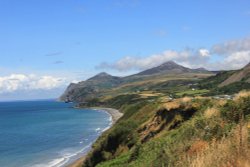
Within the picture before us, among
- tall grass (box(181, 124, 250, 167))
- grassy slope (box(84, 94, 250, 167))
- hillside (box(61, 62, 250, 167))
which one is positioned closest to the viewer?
tall grass (box(181, 124, 250, 167))

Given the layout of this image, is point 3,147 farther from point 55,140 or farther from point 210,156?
point 210,156

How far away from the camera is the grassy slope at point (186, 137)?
10688 millimetres

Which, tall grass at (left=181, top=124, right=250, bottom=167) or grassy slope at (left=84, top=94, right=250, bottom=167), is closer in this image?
tall grass at (left=181, top=124, right=250, bottom=167)

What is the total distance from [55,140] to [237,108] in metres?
86.5

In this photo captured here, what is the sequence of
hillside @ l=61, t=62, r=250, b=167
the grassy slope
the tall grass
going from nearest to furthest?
the tall grass < hillside @ l=61, t=62, r=250, b=167 < the grassy slope

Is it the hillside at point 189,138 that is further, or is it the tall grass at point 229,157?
the hillside at point 189,138

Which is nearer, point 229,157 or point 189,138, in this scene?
point 229,157

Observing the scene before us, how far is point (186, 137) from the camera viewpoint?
58.5 ft

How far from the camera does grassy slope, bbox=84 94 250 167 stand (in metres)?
10.7

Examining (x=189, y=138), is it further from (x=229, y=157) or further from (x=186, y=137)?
(x=229, y=157)

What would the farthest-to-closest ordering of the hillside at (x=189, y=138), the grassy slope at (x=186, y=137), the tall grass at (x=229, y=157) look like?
the grassy slope at (x=186, y=137) < the hillside at (x=189, y=138) < the tall grass at (x=229, y=157)

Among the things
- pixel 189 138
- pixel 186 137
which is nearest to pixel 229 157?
pixel 189 138

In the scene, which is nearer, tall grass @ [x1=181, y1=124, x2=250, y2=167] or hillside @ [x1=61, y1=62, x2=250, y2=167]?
tall grass @ [x1=181, y1=124, x2=250, y2=167]

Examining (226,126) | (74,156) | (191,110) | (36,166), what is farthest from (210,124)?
(74,156)
